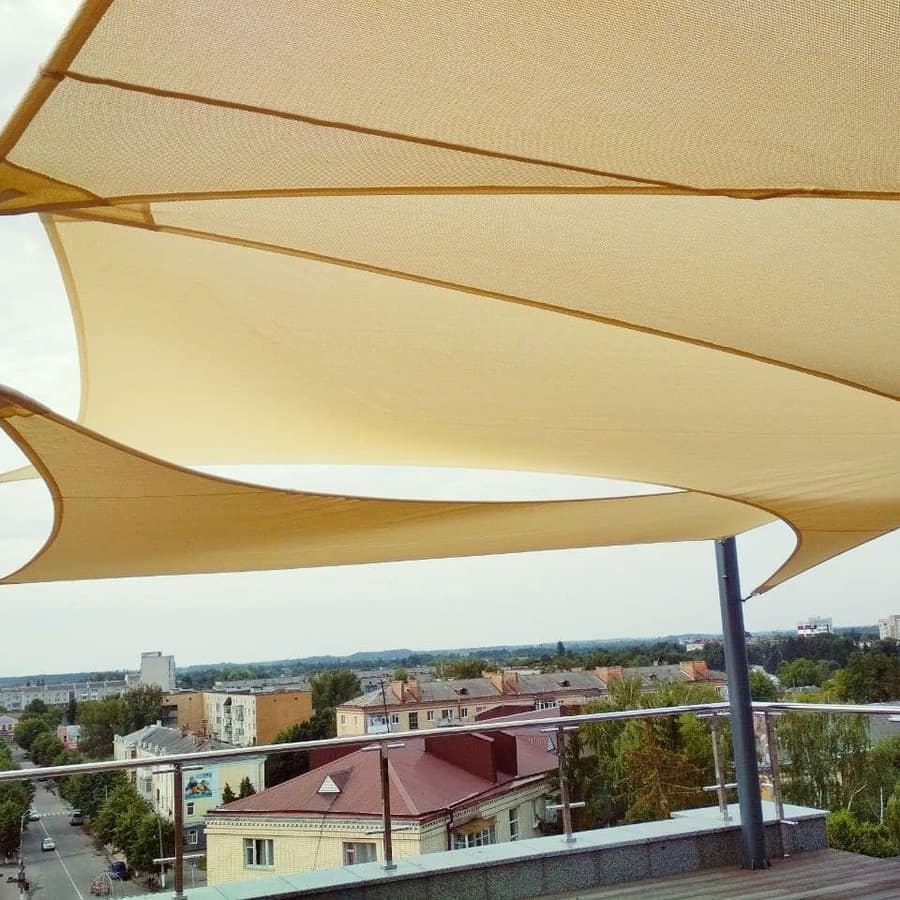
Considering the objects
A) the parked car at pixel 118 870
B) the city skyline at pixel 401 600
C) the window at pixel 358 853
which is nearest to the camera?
the parked car at pixel 118 870

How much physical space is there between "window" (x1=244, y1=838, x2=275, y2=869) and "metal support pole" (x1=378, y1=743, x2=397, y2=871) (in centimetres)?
69

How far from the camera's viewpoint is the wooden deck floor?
5.46 m

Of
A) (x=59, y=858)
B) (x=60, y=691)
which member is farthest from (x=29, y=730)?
(x=60, y=691)

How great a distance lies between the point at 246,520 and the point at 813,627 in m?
9.69

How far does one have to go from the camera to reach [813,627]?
38.4ft

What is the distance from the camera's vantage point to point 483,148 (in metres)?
1.64

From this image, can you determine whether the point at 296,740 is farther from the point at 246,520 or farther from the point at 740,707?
the point at 740,707

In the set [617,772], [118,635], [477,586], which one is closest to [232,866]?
[617,772]

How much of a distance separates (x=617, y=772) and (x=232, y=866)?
2.54 m

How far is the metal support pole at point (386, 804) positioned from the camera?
5.53m

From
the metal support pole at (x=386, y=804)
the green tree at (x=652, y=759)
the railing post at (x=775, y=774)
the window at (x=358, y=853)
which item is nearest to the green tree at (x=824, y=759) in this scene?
the railing post at (x=775, y=774)

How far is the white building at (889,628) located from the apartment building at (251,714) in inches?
268

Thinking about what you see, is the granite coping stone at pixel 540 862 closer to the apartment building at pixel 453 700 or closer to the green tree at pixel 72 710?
the apartment building at pixel 453 700

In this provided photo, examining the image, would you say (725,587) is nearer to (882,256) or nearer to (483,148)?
(882,256)
